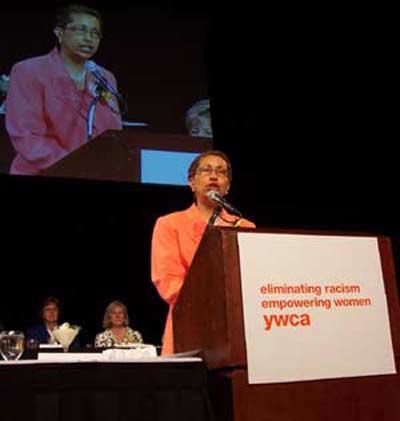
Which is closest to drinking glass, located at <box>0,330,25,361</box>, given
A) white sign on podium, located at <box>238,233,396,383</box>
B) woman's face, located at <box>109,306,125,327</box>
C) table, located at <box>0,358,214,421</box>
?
table, located at <box>0,358,214,421</box>

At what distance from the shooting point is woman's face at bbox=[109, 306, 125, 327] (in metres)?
5.69

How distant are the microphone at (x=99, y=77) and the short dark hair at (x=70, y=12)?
1.33ft

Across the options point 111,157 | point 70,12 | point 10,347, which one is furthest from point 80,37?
point 10,347

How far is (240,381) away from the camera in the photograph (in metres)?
1.47

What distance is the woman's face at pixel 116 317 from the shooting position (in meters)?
5.69

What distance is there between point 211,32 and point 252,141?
1.12m

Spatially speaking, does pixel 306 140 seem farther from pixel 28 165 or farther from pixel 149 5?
pixel 28 165

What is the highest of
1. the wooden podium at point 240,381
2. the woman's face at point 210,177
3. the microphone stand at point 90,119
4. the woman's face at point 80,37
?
the woman's face at point 80,37

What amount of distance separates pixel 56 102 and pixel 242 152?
6.45 ft

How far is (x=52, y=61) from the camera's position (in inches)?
219

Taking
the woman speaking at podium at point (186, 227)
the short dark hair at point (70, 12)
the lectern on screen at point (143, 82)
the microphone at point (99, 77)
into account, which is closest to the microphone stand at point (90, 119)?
the lectern on screen at point (143, 82)

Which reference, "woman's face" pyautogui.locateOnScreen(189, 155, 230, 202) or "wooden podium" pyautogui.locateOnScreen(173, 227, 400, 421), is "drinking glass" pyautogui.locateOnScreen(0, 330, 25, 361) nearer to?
"wooden podium" pyautogui.locateOnScreen(173, 227, 400, 421)

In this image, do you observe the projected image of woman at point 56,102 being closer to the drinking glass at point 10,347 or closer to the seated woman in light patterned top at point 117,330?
the seated woman in light patterned top at point 117,330

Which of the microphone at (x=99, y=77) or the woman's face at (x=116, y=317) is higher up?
the microphone at (x=99, y=77)
